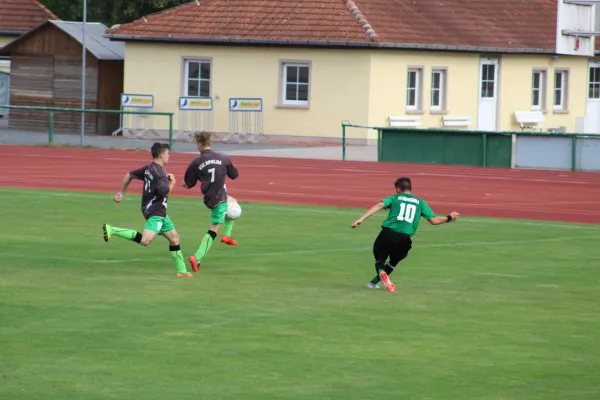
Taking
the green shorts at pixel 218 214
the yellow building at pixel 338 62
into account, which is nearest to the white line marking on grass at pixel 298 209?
the green shorts at pixel 218 214

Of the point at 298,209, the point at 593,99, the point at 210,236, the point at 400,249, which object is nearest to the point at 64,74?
the point at 593,99

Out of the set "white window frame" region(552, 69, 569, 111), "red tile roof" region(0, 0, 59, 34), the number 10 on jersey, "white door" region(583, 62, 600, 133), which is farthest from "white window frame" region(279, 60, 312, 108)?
the number 10 on jersey

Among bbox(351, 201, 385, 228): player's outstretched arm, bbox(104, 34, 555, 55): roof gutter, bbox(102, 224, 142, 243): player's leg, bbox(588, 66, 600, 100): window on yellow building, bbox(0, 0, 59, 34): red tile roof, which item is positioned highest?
bbox(0, 0, 59, 34): red tile roof

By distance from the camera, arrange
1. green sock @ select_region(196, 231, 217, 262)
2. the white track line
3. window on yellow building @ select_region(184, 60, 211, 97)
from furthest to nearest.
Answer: window on yellow building @ select_region(184, 60, 211, 97) < the white track line < green sock @ select_region(196, 231, 217, 262)

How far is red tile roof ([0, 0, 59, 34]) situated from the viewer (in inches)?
2313

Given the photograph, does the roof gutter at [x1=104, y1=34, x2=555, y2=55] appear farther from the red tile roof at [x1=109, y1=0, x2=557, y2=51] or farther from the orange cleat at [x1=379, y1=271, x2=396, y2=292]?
the orange cleat at [x1=379, y1=271, x2=396, y2=292]

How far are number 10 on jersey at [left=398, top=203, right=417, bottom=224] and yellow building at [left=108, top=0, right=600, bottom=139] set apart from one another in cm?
3144

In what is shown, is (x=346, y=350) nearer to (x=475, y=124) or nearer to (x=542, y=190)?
(x=542, y=190)

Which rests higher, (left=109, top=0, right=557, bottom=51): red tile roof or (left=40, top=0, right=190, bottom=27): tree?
(left=40, top=0, right=190, bottom=27): tree

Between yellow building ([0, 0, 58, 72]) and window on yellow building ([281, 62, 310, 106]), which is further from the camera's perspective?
yellow building ([0, 0, 58, 72])

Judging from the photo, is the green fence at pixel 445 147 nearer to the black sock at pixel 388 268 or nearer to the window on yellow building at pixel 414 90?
the window on yellow building at pixel 414 90

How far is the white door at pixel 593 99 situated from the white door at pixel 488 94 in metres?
6.64

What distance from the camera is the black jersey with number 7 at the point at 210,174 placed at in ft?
57.1

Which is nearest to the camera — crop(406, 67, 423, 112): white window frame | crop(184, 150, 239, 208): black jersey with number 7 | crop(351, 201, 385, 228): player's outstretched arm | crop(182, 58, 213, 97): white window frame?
crop(351, 201, 385, 228): player's outstretched arm
